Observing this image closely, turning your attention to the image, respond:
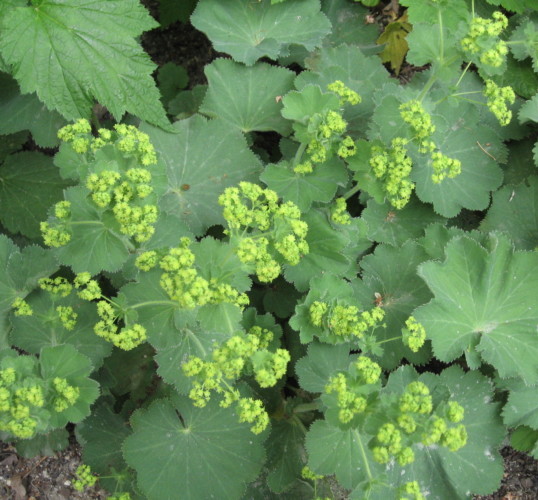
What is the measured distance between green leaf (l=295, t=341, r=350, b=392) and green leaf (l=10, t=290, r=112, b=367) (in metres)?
1.05

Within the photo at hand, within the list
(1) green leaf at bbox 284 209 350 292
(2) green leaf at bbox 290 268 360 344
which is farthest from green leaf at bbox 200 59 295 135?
(2) green leaf at bbox 290 268 360 344

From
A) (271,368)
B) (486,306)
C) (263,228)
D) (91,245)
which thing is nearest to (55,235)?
(91,245)

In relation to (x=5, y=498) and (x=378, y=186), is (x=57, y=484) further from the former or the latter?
(x=378, y=186)

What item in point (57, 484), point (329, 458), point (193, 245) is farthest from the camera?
point (57, 484)

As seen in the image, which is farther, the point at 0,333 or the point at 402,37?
the point at 402,37

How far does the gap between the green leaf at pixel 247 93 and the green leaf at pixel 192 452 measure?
1.72 metres

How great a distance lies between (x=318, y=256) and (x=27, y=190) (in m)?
1.90

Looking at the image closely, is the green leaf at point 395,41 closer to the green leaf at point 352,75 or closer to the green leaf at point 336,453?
→ the green leaf at point 352,75

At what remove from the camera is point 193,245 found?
2555mm

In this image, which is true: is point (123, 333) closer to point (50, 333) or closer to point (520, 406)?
point (50, 333)

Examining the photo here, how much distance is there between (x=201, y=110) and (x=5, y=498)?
2.74 m

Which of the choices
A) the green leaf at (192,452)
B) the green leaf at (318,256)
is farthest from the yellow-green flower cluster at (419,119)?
the green leaf at (192,452)

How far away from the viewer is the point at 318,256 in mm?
3305

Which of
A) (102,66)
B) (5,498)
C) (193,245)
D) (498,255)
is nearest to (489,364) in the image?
(498,255)
